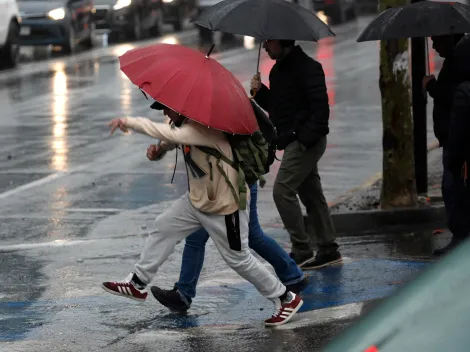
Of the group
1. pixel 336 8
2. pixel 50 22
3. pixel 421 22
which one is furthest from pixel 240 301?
pixel 336 8

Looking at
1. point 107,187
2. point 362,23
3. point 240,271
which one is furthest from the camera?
point 362,23

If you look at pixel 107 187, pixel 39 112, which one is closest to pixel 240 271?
pixel 107 187

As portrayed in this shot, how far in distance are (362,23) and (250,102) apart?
31.1 meters

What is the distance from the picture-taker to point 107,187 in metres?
12.4

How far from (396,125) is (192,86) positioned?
12.7 ft

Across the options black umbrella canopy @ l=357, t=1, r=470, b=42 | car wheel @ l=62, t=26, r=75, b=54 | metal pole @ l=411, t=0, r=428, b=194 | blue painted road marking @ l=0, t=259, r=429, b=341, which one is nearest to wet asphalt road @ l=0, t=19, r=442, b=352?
blue painted road marking @ l=0, t=259, r=429, b=341

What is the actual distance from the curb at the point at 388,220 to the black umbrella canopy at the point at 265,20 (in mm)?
2219

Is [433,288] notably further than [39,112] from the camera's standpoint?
No

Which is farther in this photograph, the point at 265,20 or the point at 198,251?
the point at 265,20

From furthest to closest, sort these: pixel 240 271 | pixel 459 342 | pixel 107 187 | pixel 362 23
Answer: pixel 362 23 → pixel 107 187 → pixel 240 271 → pixel 459 342

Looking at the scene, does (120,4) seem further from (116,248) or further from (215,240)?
(215,240)

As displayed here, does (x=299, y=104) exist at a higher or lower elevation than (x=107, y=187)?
higher

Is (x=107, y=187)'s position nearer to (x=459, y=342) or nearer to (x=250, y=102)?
(x=250, y=102)

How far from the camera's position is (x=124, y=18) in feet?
106
